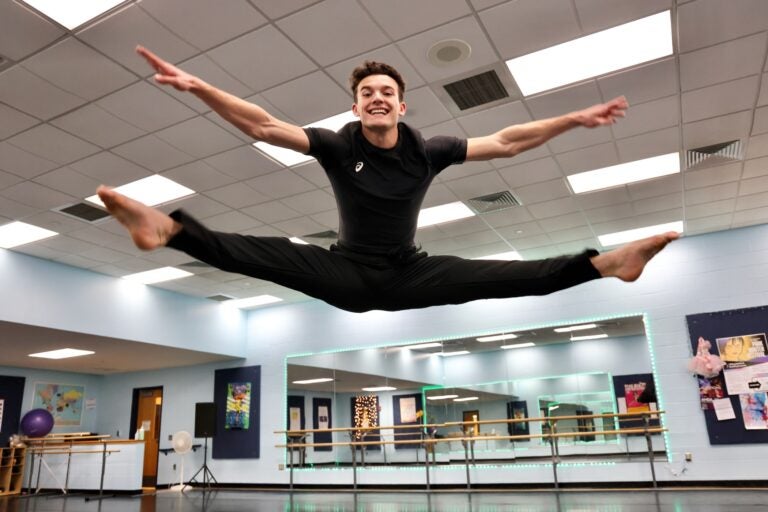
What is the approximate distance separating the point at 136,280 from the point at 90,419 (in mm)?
5609

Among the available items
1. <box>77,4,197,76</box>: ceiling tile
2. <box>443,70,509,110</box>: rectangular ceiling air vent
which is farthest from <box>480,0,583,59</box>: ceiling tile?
<box>77,4,197,76</box>: ceiling tile

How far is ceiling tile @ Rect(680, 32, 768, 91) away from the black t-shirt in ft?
10.4

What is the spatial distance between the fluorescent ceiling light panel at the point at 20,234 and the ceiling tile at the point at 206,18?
4.46 m

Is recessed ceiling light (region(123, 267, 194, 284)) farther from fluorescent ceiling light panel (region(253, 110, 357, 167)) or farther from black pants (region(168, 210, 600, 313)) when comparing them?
black pants (region(168, 210, 600, 313))

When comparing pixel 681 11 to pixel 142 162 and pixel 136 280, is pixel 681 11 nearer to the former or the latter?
pixel 142 162

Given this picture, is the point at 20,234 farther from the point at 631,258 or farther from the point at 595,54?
the point at 631,258

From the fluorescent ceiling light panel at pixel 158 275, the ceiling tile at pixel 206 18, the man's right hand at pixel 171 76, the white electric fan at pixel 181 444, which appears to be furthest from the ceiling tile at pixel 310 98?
the white electric fan at pixel 181 444

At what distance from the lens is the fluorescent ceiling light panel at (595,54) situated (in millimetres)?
4066

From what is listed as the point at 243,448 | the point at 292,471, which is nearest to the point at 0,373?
the point at 243,448

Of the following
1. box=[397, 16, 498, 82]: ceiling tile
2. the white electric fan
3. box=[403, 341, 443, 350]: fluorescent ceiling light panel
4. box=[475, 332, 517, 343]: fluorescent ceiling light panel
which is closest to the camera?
box=[397, 16, 498, 82]: ceiling tile

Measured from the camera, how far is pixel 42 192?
6137 millimetres

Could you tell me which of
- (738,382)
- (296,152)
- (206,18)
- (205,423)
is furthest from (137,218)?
(205,423)

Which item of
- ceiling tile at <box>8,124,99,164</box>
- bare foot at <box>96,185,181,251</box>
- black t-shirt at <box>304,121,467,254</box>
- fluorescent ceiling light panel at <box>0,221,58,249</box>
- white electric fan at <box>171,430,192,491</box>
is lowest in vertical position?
white electric fan at <box>171,430,192,491</box>

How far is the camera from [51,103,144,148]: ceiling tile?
4773mm
